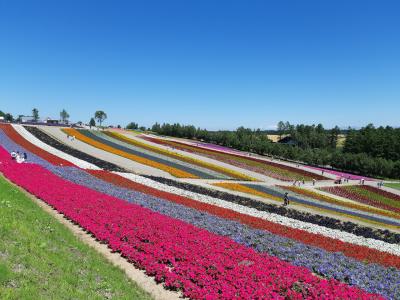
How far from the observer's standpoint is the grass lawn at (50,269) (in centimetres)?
900

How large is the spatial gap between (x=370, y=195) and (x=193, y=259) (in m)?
52.6

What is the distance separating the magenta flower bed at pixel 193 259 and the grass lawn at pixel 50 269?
160 centimetres

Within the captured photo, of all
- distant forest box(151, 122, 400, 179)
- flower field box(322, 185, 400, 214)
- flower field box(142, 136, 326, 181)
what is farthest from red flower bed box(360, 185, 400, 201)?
distant forest box(151, 122, 400, 179)

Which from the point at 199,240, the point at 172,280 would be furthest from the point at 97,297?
the point at 199,240

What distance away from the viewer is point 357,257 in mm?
17469

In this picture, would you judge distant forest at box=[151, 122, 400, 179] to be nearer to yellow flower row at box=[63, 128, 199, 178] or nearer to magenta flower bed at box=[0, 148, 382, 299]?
yellow flower row at box=[63, 128, 199, 178]

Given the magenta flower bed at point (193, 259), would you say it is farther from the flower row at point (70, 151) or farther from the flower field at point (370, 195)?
the flower field at point (370, 195)

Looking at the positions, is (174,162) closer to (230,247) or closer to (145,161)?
(145,161)

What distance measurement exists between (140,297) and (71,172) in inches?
1106

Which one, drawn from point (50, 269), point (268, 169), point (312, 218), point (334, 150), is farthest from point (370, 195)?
point (334, 150)

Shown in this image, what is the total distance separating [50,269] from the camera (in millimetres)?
10414

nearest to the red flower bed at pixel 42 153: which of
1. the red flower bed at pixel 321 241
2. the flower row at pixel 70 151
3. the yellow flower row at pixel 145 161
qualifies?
the flower row at pixel 70 151

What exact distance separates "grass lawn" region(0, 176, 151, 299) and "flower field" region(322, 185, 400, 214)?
4617 centimetres

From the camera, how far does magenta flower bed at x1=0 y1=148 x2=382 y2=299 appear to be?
11.6 metres
